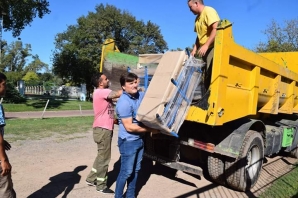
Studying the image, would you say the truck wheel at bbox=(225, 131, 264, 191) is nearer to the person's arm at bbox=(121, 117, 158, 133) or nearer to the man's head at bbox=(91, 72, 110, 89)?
the person's arm at bbox=(121, 117, 158, 133)

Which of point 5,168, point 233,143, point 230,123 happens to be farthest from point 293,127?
point 5,168

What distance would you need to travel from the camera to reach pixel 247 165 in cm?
498

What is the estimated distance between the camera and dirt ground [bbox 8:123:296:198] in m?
4.63

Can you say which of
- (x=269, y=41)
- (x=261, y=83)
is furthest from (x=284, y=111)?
(x=269, y=41)

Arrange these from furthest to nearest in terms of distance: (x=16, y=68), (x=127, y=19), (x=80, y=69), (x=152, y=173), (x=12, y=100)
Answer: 1. (x=16, y=68)
2. (x=127, y=19)
3. (x=80, y=69)
4. (x=12, y=100)
5. (x=152, y=173)

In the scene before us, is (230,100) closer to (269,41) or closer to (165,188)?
(165,188)

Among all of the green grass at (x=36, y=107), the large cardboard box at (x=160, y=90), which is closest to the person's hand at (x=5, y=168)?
the large cardboard box at (x=160, y=90)

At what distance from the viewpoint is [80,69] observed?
38438 millimetres

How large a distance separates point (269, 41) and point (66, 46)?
2446 cm

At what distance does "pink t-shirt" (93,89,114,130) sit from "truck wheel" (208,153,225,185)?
5.58 ft

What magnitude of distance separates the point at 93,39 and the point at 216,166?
35399 millimetres

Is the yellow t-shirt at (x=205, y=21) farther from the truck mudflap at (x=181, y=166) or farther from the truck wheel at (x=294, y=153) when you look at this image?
the truck wheel at (x=294, y=153)

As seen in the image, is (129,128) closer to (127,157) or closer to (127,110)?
(127,110)

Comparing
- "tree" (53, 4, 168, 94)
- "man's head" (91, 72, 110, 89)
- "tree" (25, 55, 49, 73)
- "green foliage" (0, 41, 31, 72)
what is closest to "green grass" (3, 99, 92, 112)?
"tree" (53, 4, 168, 94)
